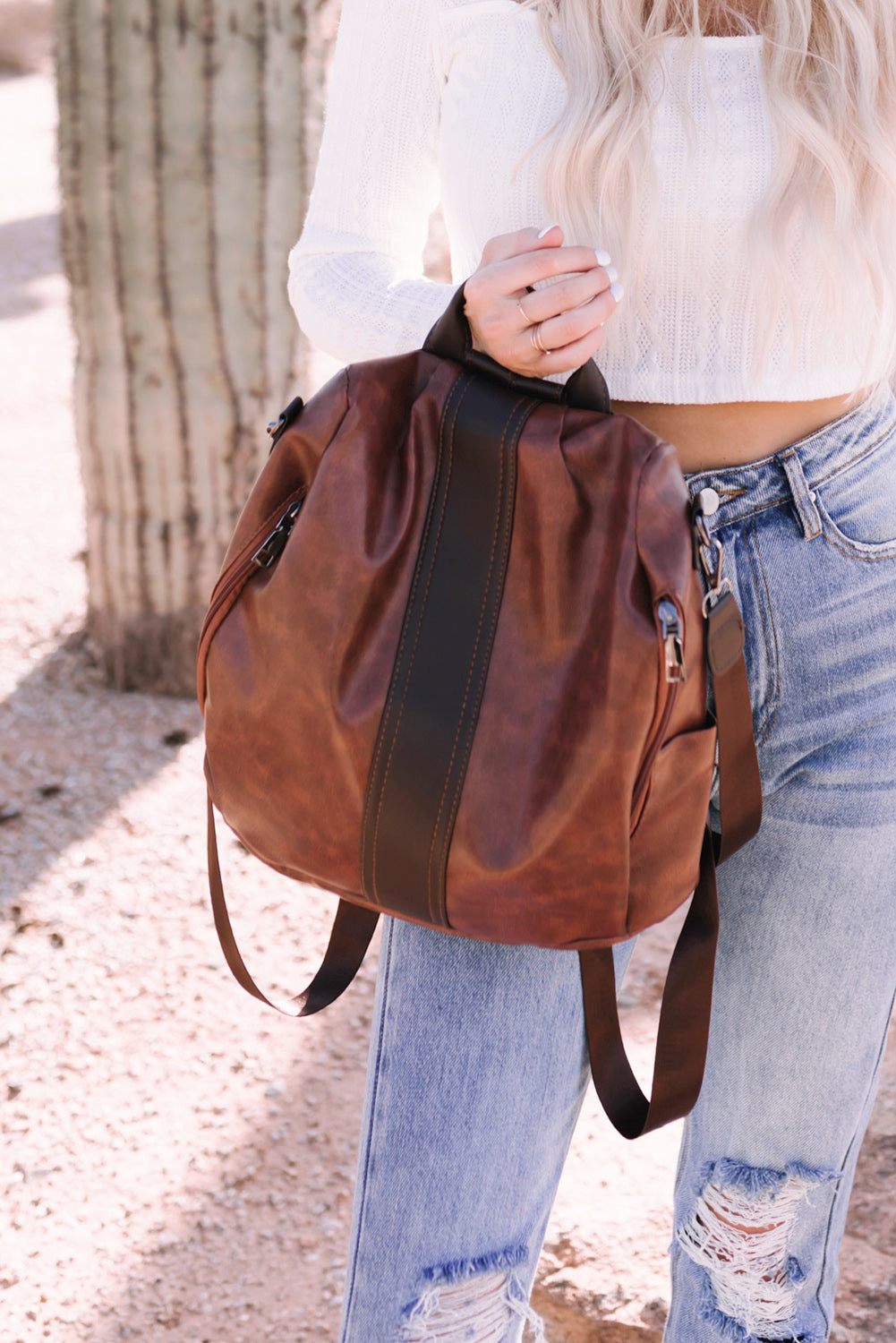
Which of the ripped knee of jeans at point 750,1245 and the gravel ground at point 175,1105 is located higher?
the ripped knee of jeans at point 750,1245

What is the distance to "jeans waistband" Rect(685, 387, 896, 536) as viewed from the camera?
1.09 metres

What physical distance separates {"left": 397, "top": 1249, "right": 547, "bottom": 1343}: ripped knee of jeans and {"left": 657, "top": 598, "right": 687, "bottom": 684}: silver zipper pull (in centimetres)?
59

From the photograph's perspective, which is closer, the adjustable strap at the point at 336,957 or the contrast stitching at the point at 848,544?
the contrast stitching at the point at 848,544

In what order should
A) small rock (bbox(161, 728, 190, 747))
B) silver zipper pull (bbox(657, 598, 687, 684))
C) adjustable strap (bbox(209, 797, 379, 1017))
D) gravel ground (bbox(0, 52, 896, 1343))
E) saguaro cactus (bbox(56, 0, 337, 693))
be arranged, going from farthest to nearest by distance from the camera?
1. small rock (bbox(161, 728, 190, 747))
2. saguaro cactus (bbox(56, 0, 337, 693))
3. gravel ground (bbox(0, 52, 896, 1343))
4. adjustable strap (bbox(209, 797, 379, 1017))
5. silver zipper pull (bbox(657, 598, 687, 684))

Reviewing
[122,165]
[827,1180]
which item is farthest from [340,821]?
[122,165]

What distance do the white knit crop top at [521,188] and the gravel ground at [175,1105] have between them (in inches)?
54.0

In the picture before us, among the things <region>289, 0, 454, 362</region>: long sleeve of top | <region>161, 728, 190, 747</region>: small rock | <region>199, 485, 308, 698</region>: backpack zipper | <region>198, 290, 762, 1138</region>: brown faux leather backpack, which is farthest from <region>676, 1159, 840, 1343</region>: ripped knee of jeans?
<region>161, 728, 190, 747</region>: small rock

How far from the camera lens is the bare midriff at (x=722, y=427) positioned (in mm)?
1130

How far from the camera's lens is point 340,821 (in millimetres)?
1050

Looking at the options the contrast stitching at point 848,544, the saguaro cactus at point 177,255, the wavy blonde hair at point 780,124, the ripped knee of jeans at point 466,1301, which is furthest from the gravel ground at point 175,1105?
the wavy blonde hair at point 780,124

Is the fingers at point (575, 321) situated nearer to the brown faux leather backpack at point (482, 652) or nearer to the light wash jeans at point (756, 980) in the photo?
the brown faux leather backpack at point (482, 652)

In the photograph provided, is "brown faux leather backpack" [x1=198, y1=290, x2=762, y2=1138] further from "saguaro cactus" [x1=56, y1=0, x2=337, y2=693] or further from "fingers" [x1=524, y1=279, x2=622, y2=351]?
"saguaro cactus" [x1=56, y1=0, x2=337, y2=693]

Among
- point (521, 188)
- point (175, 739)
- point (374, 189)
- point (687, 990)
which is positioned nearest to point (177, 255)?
point (175, 739)

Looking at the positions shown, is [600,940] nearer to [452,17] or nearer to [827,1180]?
[827,1180]
